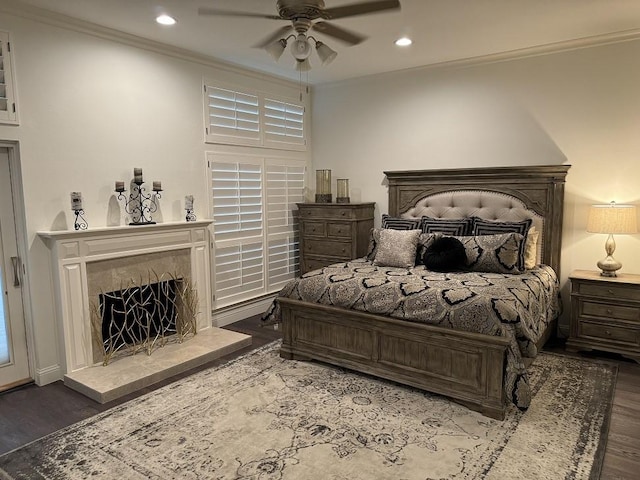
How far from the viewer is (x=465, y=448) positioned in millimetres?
2592

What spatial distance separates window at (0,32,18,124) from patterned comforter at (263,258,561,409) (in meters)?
2.48

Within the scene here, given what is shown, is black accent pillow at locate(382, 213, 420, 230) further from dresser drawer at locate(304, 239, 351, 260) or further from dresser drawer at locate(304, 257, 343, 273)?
dresser drawer at locate(304, 257, 343, 273)

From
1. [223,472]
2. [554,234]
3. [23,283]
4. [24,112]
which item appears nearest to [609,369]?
[554,234]

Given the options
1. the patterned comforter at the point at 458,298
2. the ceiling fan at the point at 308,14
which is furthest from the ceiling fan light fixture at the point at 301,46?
the patterned comforter at the point at 458,298

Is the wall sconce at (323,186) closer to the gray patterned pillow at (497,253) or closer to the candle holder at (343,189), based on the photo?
the candle holder at (343,189)

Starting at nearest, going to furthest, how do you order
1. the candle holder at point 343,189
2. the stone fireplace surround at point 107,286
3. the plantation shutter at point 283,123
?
the stone fireplace surround at point 107,286, the plantation shutter at point 283,123, the candle holder at point 343,189

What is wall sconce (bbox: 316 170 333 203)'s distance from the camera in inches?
222

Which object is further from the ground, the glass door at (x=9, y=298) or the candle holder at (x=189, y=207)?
the candle holder at (x=189, y=207)

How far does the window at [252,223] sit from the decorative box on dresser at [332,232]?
0.82 ft

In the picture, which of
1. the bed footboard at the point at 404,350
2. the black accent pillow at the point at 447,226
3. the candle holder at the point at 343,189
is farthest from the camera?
the candle holder at the point at 343,189

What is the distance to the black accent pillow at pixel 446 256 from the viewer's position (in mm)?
3953

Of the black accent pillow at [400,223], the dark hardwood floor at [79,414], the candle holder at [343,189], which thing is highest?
the candle holder at [343,189]

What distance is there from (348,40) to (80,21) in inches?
87.0

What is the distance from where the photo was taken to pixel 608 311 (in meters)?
3.86
